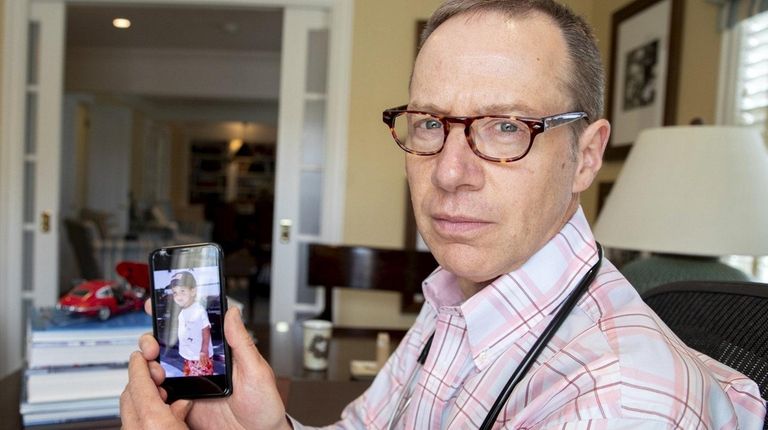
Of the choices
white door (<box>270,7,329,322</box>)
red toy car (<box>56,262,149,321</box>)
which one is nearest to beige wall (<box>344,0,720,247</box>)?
white door (<box>270,7,329,322</box>)

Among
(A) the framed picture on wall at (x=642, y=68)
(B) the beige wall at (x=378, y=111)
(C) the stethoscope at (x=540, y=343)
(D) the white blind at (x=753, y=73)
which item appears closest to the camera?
(C) the stethoscope at (x=540, y=343)

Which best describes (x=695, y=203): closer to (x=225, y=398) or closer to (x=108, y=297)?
(x=225, y=398)

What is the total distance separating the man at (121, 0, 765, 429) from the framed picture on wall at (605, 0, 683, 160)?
1729 millimetres

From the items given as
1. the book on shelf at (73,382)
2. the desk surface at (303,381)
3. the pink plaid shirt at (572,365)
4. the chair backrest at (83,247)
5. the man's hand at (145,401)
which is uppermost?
the pink plaid shirt at (572,365)

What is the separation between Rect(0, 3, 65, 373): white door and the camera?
127 inches

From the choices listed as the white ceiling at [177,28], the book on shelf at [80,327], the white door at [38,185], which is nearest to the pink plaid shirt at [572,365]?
the book on shelf at [80,327]

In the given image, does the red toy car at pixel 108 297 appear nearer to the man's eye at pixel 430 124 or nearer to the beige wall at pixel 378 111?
the man's eye at pixel 430 124

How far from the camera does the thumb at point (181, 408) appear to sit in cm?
80

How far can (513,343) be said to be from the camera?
26.0 inches

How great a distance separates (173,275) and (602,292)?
1.82 ft

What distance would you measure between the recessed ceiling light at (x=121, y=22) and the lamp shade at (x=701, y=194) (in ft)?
16.7

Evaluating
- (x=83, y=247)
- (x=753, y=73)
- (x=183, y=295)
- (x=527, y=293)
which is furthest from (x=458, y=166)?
(x=83, y=247)

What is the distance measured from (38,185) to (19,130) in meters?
0.32

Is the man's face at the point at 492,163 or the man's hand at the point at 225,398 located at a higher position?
the man's face at the point at 492,163
